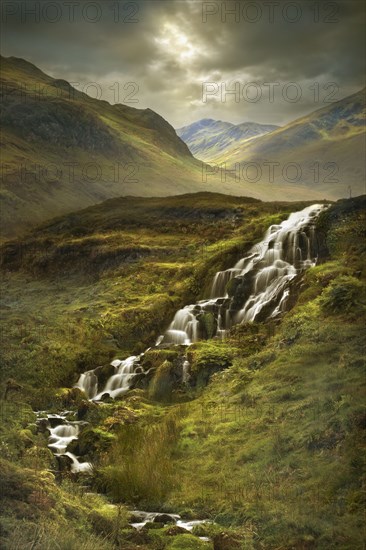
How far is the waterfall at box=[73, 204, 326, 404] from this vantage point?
70.4 ft

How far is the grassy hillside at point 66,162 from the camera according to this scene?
346 ft

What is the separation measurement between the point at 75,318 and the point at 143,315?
3.34 m

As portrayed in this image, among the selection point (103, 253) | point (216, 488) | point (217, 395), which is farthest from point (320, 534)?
point (103, 253)

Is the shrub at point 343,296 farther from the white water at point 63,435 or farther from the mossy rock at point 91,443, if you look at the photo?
the white water at point 63,435

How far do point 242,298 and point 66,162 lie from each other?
121m

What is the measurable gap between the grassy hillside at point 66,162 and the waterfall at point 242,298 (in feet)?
210

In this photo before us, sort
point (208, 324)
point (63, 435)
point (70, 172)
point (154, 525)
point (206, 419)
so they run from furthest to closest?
1. point (70, 172)
2. point (208, 324)
3. point (63, 435)
4. point (206, 419)
5. point (154, 525)

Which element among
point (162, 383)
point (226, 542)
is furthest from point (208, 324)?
point (226, 542)

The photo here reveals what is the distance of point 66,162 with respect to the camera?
138 metres

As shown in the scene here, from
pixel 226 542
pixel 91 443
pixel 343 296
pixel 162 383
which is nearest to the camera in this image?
pixel 226 542

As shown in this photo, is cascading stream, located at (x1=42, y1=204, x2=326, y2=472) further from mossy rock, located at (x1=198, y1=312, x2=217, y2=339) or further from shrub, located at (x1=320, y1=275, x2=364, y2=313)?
shrub, located at (x1=320, y1=275, x2=364, y2=313)

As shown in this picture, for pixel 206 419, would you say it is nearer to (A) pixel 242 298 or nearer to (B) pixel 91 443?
(B) pixel 91 443

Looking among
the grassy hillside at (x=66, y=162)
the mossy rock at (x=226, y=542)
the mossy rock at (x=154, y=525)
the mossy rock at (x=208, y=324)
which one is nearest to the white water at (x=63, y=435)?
the mossy rock at (x=154, y=525)

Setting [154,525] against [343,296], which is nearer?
[154,525]
